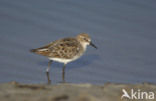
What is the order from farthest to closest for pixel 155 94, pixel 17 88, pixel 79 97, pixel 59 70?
pixel 59 70
pixel 155 94
pixel 17 88
pixel 79 97

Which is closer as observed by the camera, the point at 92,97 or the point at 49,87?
the point at 92,97

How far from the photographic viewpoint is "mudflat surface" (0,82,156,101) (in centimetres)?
741

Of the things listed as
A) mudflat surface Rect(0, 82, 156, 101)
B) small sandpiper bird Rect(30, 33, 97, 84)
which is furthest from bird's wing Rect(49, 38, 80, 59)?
mudflat surface Rect(0, 82, 156, 101)

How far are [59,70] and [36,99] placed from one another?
5.34m

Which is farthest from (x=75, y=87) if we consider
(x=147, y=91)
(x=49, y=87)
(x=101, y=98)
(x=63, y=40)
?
(x=63, y=40)

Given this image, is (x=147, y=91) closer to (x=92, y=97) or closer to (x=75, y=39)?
(x=92, y=97)

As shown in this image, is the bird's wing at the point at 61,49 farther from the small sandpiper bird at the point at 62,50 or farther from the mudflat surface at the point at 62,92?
the mudflat surface at the point at 62,92

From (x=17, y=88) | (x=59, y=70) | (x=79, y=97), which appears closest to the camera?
(x=79, y=97)

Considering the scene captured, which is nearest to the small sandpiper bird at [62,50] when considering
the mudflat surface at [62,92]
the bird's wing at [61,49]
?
the bird's wing at [61,49]

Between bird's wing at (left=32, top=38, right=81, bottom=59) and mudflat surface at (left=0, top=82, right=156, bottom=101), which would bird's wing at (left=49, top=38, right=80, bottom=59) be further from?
mudflat surface at (left=0, top=82, right=156, bottom=101)

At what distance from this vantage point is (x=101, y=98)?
25.1ft

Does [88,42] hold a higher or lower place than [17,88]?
higher

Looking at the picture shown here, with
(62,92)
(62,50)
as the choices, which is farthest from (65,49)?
(62,92)

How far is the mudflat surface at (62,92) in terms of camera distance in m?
7.41
